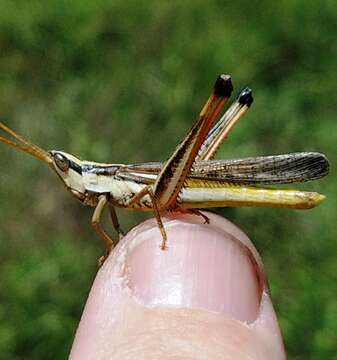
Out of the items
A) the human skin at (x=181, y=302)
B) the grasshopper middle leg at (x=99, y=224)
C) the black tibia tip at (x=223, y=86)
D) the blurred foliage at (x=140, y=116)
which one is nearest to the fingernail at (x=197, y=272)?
the human skin at (x=181, y=302)

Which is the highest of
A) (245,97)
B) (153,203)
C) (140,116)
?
(245,97)

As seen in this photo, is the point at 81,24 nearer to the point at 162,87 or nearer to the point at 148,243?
the point at 162,87

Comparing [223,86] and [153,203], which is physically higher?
[223,86]

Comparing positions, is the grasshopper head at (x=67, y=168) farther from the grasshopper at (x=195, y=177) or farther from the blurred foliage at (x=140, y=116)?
the blurred foliage at (x=140, y=116)

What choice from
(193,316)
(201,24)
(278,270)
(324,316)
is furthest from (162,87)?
(193,316)

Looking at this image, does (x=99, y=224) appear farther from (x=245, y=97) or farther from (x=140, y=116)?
(x=140, y=116)

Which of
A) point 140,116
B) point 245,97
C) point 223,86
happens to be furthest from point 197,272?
point 140,116
